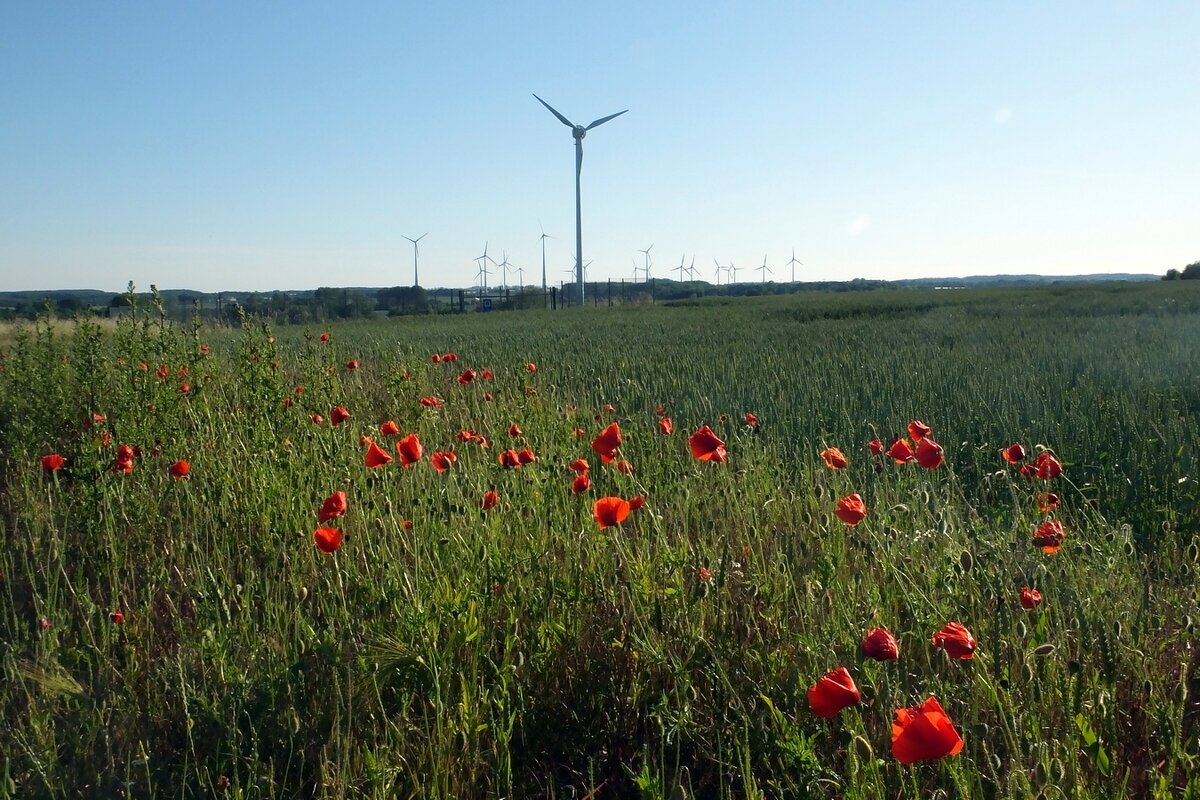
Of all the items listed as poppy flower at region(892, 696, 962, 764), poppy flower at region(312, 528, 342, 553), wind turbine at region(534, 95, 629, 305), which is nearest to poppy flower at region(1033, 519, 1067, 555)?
poppy flower at region(892, 696, 962, 764)

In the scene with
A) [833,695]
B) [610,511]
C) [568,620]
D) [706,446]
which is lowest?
[568,620]

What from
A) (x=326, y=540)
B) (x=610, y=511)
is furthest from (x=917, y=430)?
(x=326, y=540)

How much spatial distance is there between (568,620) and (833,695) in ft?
3.72

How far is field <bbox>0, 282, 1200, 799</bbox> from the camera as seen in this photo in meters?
1.97

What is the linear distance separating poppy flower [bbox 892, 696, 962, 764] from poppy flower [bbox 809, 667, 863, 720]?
0.15 meters

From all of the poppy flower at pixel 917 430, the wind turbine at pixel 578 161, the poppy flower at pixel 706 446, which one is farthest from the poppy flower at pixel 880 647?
the wind turbine at pixel 578 161

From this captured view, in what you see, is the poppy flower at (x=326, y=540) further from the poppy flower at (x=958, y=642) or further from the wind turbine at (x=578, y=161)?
the wind turbine at (x=578, y=161)

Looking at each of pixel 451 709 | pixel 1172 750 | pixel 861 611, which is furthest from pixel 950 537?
pixel 451 709

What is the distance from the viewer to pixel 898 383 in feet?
23.2

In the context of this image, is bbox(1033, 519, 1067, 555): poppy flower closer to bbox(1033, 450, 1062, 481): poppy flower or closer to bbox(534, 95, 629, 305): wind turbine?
bbox(1033, 450, 1062, 481): poppy flower

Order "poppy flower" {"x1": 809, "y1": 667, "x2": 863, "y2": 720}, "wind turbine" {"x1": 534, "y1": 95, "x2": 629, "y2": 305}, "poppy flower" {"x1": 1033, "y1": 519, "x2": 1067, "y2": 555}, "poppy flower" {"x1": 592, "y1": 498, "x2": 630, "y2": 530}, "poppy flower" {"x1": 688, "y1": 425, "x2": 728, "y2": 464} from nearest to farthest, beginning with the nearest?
"poppy flower" {"x1": 809, "y1": 667, "x2": 863, "y2": 720} < "poppy flower" {"x1": 1033, "y1": 519, "x2": 1067, "y2": 555} < "poppy flower" {"x1": 592, "y1": 498, "x2": 630, "y2": 530} < "poppy flower" {"x1": 688, "y1": 425, "x2": 728, "y2": 464} < "wind turbine" {"x1": 534, "y1": 95, "x2": 629, "y2": 305}

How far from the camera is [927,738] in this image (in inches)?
50.1

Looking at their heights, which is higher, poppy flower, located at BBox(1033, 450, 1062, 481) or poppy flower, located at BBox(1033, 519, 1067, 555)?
poppy flower, located at BBox(1033, 450, 1062, 481)

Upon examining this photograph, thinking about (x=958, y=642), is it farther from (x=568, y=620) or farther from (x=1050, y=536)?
(x=568, y=620)
